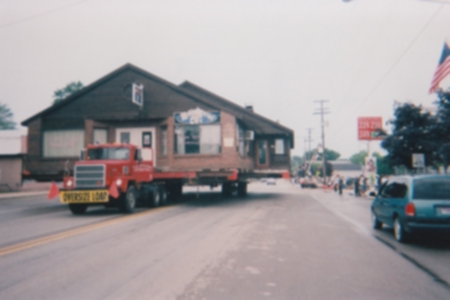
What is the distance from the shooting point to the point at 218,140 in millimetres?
20328

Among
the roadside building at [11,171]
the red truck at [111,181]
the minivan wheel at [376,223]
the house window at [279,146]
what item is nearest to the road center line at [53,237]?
the red truck at [111,181]

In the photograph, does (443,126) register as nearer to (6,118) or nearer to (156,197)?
(156,197)

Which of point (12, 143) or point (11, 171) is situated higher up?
point (12, 143)

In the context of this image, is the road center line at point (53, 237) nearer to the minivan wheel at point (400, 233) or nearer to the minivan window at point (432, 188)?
the minivan wheel at point (400, 233)

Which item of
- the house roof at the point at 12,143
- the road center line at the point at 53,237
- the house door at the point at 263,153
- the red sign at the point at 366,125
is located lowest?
the road center line at the point at 53,237

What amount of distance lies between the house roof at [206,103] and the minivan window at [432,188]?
1306cm

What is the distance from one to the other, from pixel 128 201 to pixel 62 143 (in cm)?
986

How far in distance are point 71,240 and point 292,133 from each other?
2531 cm

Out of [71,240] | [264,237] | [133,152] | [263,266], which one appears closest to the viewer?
[263,266]

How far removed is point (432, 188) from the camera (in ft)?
27.0

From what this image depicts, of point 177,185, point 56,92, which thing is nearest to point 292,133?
point 177,185

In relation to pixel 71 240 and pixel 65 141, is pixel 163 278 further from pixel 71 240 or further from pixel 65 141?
pixel 65 141

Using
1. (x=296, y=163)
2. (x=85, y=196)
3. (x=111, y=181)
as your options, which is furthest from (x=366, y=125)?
(x=296, y=163)

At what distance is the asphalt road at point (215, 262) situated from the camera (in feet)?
16.6
